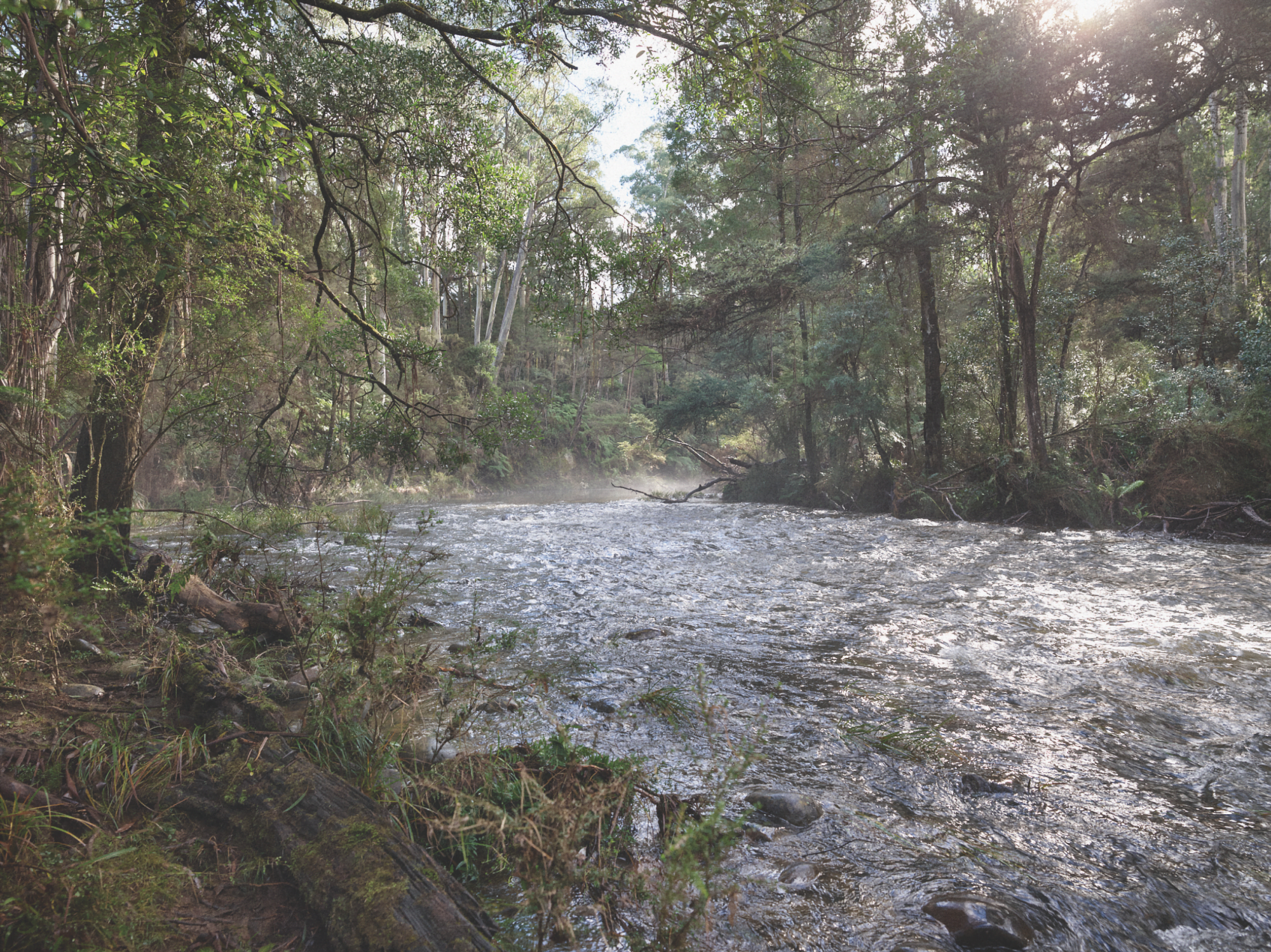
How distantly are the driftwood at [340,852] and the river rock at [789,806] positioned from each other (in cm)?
124

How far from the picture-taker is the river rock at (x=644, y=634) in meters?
5.01

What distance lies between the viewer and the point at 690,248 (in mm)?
13789

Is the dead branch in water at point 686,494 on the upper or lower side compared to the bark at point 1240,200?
lower

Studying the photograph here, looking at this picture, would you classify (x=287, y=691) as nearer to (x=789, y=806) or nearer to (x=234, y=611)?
(x=234, y=611)

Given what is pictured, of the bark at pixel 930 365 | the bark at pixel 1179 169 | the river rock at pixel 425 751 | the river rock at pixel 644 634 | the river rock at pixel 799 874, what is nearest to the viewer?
the river rock at pixel 799 874

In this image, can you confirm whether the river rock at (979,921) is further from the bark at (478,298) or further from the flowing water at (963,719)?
the bark at (478,298)

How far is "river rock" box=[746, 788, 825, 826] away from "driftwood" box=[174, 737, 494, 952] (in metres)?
1.24

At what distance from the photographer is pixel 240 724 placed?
115 inches

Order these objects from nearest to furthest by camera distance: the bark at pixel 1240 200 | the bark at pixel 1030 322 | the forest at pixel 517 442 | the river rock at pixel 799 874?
the forest at pixel 517 442 < the river rock at pixel 799 874 < the bark at pixel 1030 322 < the bark at pixel 1240 200

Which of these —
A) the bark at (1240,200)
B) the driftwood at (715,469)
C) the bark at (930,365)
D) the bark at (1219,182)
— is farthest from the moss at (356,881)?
the bark at (1219,182)

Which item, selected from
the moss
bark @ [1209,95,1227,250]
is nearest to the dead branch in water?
bark @ [1209,95,1227,250]

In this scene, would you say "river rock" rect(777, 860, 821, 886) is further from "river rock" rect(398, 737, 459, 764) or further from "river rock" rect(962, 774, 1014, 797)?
"river rock" rect(398, 737, 459, 764)

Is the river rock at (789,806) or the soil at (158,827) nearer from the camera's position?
the soil at (158,827)

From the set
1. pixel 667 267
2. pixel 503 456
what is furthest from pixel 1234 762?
pixel 503 456
